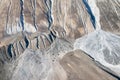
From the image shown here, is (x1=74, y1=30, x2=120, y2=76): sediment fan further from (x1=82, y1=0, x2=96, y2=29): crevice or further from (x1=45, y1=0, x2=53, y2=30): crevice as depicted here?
(x1=45, y1=0, x2=53, y2=30): crevice

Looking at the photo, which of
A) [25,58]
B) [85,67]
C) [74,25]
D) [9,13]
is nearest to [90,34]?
[74,25]

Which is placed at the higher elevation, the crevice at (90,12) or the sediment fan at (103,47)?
the crevice at (90,12)

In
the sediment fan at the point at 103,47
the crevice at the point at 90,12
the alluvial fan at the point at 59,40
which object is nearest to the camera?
the alluvial fan at the point at 59,40

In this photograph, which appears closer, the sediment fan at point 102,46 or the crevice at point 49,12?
the sediment fan at point 102,46

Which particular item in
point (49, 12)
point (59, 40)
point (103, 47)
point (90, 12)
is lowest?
point (103, 47)

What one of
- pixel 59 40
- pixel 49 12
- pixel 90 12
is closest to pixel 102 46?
pixel 59 40

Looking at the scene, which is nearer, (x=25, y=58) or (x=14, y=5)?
(x=25, y=58)

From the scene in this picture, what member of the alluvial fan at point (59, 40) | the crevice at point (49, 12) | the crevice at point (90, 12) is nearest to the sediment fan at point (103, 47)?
the alluvial fan at point (59, 40)

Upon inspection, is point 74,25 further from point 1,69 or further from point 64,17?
point 1,69

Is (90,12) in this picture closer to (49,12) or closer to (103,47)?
(49,12)

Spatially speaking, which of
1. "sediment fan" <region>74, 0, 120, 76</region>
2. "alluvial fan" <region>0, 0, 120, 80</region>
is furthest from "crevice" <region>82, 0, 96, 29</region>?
"sediment fan" <region>74, 0, 120, 76</region>

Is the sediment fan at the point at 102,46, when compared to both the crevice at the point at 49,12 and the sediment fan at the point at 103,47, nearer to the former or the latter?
the sediment fan at the point at 103,47
